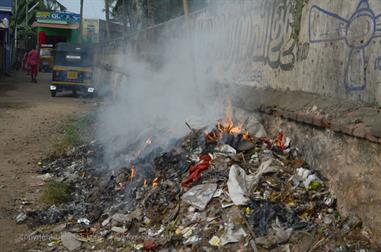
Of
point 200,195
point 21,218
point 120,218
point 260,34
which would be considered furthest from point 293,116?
point 21,218

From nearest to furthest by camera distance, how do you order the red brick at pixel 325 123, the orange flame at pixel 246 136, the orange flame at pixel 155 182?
the red brick at pixel 325 123, the orange flame at pixel 155 182, the orange flame at pixel 246 136

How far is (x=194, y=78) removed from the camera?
899 cm

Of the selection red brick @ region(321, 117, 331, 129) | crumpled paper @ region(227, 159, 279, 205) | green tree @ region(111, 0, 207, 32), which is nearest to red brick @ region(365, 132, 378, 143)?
red brick @ region(321, 117, 331, 129)

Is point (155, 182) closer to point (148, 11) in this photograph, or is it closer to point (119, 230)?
point (119, 230)

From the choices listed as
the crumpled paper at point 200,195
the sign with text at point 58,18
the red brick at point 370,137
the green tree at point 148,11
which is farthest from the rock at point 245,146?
the sign with text at point 58,18

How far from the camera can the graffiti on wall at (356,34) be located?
4.53m

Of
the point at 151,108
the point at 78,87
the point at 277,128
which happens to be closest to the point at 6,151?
the point at 151,108

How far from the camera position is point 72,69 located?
18359 mm

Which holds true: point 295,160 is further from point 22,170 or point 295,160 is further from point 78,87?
point 78,87

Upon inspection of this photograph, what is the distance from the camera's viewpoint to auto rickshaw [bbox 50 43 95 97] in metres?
18.4

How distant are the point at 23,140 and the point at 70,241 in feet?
19.1

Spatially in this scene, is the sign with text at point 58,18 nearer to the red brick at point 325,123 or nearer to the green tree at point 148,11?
the green tree at point 148,11

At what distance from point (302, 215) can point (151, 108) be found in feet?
19.6

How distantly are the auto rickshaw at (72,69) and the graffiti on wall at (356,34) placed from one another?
1432cm
